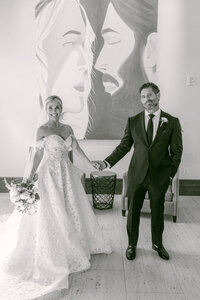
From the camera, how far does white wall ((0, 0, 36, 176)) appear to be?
18.0 feet

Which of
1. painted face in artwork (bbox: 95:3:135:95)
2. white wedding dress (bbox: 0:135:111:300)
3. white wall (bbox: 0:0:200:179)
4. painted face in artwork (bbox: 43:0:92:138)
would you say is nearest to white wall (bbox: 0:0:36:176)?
white wall (bbox: 0:0:200:179)

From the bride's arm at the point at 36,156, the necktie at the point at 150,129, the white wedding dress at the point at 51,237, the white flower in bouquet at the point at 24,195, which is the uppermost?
the necktie at the point at 150,129

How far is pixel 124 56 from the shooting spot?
5375 mm

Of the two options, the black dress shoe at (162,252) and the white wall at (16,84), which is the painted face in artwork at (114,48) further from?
the black dress shoe at (162,252)

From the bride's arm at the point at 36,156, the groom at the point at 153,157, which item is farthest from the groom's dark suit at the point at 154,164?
the bride's arm at the point at 36,156

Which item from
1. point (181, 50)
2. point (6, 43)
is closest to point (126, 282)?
point (181, 50)

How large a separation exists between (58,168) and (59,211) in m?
0.43

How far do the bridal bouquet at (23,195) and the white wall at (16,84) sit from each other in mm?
2879

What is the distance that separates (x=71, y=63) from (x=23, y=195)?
323 cm

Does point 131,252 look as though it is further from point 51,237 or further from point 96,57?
point 96,57

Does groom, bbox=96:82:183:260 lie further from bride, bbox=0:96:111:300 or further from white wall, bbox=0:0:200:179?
white wall, bbox=0:0:200:179

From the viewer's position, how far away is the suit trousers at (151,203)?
121 inches

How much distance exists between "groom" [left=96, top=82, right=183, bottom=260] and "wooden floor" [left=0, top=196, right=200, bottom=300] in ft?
0.53

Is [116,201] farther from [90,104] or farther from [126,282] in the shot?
[126,282]
